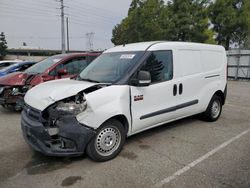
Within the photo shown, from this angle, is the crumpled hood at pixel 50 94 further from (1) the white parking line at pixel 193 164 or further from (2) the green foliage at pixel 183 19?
(2) the green foliage at pixel 183 19

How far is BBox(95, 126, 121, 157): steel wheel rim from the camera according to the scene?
11.5ft

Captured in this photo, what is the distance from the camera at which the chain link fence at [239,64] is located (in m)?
17.2

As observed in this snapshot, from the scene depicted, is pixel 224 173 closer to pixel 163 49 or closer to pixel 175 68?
pixel 175 68

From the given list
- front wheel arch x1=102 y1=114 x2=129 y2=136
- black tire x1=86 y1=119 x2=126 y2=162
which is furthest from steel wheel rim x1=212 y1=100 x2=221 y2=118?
black tire x1=86 y1=119 x2=126 y2=162

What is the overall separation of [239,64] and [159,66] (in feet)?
51.8

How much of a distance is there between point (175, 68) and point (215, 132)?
5.52ft

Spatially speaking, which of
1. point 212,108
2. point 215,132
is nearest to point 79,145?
point 215,132

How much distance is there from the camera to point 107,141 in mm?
3604

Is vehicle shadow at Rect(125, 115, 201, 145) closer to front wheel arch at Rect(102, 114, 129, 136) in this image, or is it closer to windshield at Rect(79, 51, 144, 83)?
→ front wheel arch at Rect(102, 114, 129, 136)

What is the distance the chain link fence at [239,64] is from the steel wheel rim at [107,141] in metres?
16.5

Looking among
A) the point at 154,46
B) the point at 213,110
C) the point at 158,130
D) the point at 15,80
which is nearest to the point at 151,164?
the point at 158,130

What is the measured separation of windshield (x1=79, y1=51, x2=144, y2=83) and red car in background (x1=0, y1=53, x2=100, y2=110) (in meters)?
1.72

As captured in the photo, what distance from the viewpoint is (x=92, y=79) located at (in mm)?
4172

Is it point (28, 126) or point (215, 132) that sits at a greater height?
point (28, 126)
